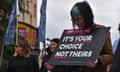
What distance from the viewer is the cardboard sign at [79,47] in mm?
5430

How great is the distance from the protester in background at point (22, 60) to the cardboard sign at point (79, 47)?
445cm

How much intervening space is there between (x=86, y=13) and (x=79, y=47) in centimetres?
34

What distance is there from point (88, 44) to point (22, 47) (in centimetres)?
465

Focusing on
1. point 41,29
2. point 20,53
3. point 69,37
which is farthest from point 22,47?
point 41,29

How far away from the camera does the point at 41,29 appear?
22.6m

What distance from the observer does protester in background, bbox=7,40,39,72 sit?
33.3 ft

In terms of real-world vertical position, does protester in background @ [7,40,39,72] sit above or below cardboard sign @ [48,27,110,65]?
below

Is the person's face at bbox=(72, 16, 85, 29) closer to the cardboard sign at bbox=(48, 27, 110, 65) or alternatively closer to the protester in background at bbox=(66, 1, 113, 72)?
the protester in background at bbox=(66, 1, 113, 72)

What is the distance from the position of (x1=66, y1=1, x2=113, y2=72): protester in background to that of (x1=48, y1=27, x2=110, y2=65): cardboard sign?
6 cm

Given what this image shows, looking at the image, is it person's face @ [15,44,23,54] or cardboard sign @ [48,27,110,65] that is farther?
person's face @ [15,44,23,54]

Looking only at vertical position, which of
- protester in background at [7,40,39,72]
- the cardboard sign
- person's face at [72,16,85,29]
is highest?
person's face at [72,16,85,29]

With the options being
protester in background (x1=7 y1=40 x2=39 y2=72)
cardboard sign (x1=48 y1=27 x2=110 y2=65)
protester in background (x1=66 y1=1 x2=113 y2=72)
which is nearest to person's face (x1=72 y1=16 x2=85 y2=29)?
protester in background (x1=66 y1=1 x2=113 y2=72)

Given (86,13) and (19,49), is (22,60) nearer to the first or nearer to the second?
(19,49)

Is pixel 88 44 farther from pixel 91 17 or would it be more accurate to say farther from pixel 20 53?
pixel 20 53
